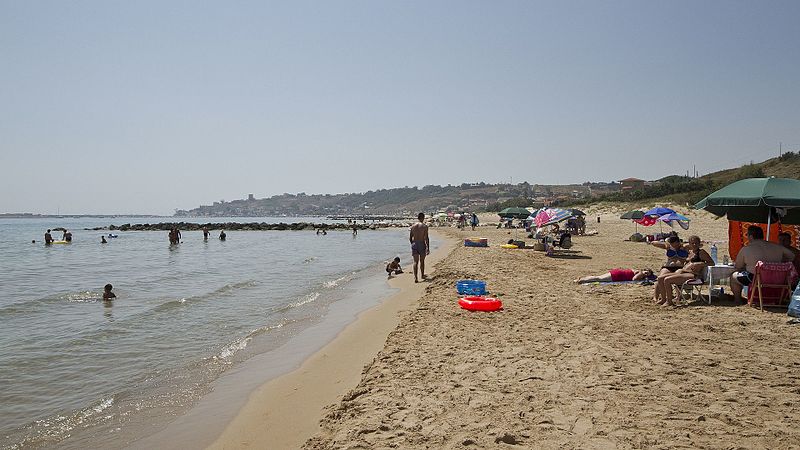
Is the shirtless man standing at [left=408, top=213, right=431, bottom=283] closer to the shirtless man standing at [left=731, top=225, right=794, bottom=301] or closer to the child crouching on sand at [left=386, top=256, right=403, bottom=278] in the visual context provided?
the child crouching on sand at [left=386, top=256, right=403, bottom=278]

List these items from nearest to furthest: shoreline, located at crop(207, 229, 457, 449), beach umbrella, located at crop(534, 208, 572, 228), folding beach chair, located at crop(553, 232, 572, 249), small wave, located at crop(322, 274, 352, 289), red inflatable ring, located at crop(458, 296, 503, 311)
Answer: shoreline, located at crop(207, 229, 457, 449), red inflatable ring, located at crop(458, 296, 503, 311), small wave, located at crop(322, 274, 352, 289), beach umbrella, located at crop(534, 208, 572, 228), folding beach chair, located at crop(553, 232, 572, 249)

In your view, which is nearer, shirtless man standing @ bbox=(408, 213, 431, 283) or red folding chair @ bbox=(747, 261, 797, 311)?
red folding chair @ bbox=(747, 261, 797, 311)

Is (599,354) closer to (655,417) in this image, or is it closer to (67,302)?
(655,417)

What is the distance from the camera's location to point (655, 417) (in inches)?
134

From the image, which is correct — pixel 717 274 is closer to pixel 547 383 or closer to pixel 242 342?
pixel 547 383

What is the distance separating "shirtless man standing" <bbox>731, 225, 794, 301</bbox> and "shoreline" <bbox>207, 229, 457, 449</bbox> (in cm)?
536

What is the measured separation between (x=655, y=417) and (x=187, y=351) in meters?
6.29

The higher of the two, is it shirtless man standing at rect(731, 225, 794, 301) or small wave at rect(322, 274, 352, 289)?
shirtless man standing at rect(731, 225, 794, 301)

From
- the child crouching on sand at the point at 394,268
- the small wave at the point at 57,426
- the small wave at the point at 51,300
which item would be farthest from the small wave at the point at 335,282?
the small wave at the point at 57,426

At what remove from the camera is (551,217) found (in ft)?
55.8

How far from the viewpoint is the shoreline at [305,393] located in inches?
156

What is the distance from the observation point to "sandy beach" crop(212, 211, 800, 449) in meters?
3.27

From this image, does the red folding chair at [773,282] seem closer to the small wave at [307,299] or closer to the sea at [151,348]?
the sea at [151,348]

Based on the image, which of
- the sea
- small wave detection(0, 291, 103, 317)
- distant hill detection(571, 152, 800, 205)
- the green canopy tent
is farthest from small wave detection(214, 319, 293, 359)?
distant hill detection(571, 152, 800, 205)
